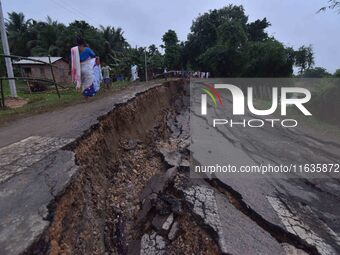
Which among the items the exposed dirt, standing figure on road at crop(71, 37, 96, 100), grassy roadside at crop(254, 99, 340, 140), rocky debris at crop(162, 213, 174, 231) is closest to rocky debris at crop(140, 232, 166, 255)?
rocky debris at crop(162, 213, 174, 231)

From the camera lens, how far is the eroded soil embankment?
2.10m

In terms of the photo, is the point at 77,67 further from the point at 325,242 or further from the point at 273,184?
the point at 325,242

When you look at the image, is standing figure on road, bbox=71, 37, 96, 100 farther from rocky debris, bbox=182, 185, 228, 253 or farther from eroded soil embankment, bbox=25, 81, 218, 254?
rocky debris, bbox=182, 185, 228, 253

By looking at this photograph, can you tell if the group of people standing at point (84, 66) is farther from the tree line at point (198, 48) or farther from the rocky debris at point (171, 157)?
the tree line at point (198, 48)

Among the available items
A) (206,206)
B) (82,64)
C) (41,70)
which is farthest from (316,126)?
(41,70)

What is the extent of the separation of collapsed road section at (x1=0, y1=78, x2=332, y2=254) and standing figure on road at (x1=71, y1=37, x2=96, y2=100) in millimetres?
1770

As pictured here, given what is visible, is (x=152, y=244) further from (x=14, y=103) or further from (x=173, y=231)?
(x=14, y=103)

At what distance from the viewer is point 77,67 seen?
5.81 metres

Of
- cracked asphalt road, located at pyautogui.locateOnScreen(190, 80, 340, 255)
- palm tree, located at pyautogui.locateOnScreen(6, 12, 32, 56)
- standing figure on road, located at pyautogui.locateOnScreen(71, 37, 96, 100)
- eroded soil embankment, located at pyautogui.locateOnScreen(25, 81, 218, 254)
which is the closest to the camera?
eroded soil embankment, located at pyautogui.locateOnScreen(25, 81, 218, 254)

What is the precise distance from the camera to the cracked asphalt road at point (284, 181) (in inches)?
124

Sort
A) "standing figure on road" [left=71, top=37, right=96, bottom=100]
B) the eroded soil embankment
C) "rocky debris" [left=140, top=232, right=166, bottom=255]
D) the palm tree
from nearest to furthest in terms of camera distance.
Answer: the eroded soil embankment → "rocky debris" [left=140, top=232, right=166, bottom=255] → "standing figure on road" [left=71, top=37, right=96, bottom=100] → the palm tree

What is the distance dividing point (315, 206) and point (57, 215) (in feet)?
12.0

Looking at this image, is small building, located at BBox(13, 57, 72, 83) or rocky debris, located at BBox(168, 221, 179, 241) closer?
rocky debris, located at BBox(168, 221, 179, 241)

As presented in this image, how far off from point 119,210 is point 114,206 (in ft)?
0.29
